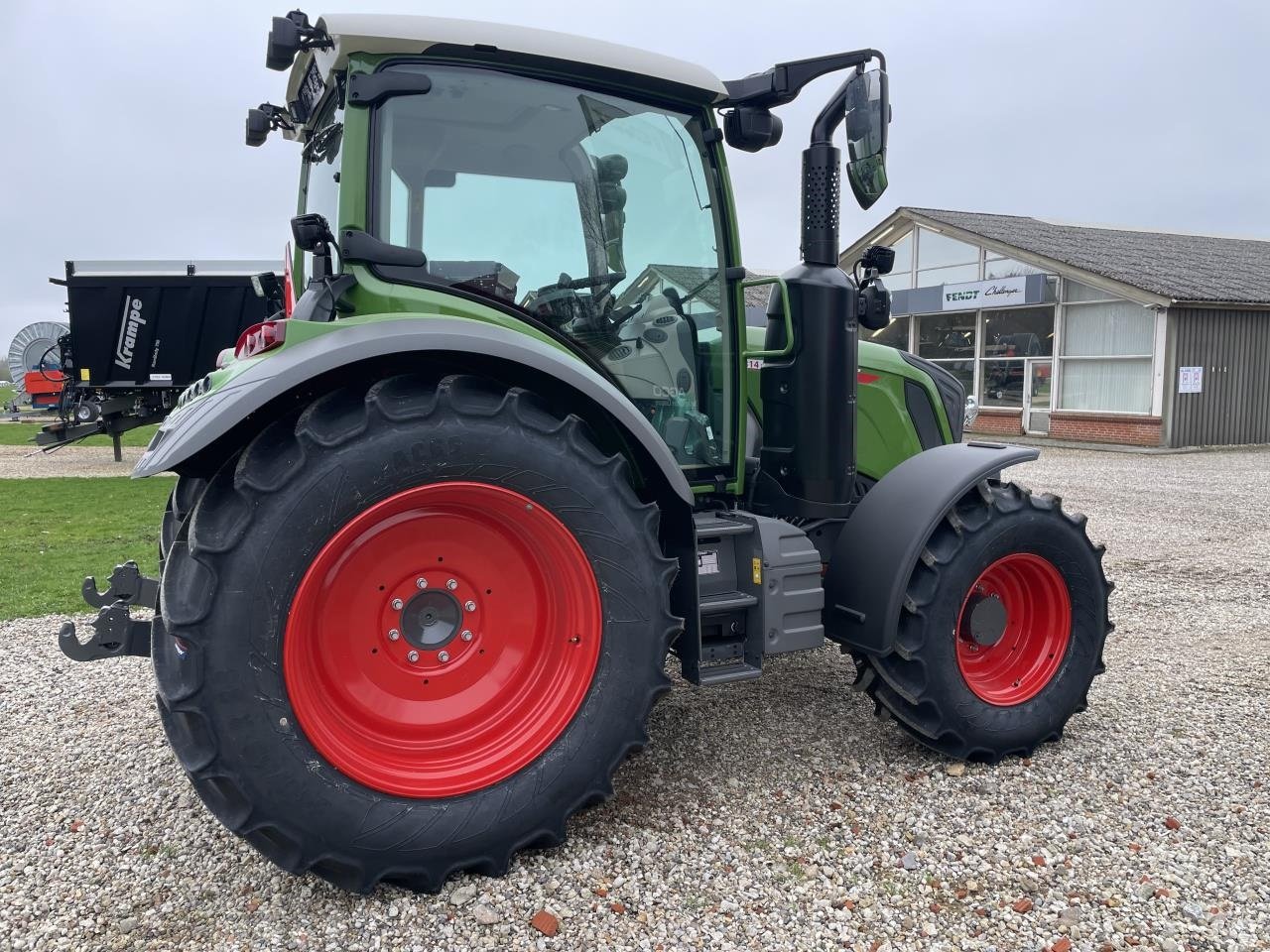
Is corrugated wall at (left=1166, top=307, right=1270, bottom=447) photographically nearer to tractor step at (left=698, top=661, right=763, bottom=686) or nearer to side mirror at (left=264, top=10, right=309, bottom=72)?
tractor step at (left=698, top=661, right=763, bottom=686)

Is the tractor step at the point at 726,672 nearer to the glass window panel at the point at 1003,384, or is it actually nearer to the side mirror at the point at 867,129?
the side mirror at the point at 867,129

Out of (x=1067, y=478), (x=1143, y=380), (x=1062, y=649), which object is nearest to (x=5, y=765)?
(x=1062, y=649)

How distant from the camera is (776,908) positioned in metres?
2.50

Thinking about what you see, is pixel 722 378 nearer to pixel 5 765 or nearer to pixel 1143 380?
pixel 5 765

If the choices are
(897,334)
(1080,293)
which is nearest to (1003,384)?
(1080,293)

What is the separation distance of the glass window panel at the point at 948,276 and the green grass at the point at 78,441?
17.1 m

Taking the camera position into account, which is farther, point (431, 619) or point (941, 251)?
point (941, 251)

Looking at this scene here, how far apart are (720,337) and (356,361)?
56.6 inches

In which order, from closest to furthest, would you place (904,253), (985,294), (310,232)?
(310,232) → (985,294) → (904,253)

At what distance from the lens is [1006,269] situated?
19328mm

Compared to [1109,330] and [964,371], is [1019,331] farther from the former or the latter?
[1109,330]

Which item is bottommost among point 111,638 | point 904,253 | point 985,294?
point 111,638

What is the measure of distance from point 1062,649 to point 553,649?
2.06 metres

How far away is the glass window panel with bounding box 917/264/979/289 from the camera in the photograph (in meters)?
20.2
